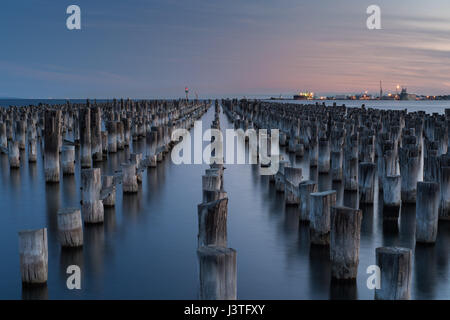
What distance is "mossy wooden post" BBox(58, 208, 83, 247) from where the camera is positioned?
6.73m

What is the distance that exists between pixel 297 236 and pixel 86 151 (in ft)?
27.1

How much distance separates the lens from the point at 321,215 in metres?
6.83

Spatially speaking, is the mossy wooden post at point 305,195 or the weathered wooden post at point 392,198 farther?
the weathered wooden post at point 392,198

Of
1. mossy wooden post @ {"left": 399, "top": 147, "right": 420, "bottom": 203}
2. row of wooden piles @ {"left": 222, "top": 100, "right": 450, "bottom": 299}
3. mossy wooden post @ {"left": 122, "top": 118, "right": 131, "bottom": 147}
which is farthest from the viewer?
mossy wooden post @ {"left": 122, "top": 118, "right": 131, "bottom": 147}

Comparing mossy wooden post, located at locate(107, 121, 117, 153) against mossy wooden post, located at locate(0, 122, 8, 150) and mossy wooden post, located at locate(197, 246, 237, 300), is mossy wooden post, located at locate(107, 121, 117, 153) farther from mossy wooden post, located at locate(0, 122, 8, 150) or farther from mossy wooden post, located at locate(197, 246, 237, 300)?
mossy wooden post, located at locate(197, 246, 237, 300)

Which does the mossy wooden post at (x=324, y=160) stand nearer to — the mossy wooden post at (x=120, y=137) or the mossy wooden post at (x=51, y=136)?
the mossy wooden post at (x=51, y=136)

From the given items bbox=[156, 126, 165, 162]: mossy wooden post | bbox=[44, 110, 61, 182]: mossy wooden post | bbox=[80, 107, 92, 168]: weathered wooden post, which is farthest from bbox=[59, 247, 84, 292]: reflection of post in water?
bbox=[156, 126, 165, 162]: mossy wooden post

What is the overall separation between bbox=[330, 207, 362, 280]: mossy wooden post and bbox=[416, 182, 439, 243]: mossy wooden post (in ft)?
5.83

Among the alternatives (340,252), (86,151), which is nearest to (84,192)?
(340,252)

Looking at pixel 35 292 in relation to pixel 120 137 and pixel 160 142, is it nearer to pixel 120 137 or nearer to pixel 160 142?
pixel 160 142

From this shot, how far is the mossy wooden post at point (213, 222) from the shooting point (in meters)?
5.79

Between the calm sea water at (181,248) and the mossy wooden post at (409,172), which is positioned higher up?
the mossy wooden post at (409,172)

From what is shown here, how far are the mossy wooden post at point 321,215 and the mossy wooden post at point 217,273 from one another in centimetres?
260

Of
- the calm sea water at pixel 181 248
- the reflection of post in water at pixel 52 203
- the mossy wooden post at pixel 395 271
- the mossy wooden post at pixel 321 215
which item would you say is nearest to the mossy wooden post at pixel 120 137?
the reflection of post in water at pixel 52 203
